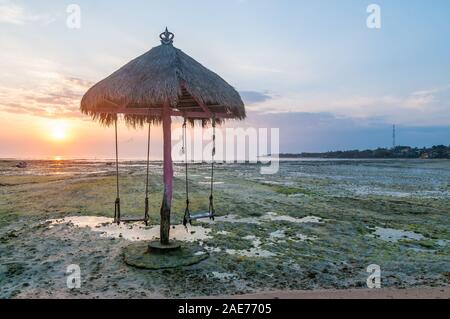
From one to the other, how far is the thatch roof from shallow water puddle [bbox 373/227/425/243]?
5.39 m

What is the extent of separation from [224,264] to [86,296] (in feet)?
9.19

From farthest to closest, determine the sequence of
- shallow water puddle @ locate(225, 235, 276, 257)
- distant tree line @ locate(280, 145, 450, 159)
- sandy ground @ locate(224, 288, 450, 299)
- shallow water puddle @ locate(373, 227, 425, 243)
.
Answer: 1. distant tree line @ locate(280, 145, 450, 159)
2. shallow water puddle @ locate(373, 227, 425, 243)
3. shallow water puddle @ locate(225, 235, 276, 257)
4. sandy ground @ locate(224, 288, 450, 299)

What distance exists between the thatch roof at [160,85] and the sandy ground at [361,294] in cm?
394

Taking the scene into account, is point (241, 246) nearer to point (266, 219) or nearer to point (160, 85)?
point (266, 219)

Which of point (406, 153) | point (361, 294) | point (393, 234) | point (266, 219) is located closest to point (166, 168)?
point (361, 294)

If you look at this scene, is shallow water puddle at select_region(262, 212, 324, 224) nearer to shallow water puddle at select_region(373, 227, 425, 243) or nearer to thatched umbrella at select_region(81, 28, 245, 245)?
shallow water puddle at select_region(373, 227, 425, 243)

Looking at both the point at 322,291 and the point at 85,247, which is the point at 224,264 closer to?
the point at 322,291

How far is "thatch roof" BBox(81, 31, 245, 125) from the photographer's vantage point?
7.23 metres

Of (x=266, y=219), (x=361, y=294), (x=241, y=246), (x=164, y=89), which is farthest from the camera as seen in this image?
(x=266, y=219)

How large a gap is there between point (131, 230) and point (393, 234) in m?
7.58

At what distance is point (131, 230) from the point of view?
10695 millimetres

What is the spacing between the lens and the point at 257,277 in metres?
6.89

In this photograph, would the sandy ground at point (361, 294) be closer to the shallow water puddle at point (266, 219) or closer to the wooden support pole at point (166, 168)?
the wooden support pole at point (166, 168)

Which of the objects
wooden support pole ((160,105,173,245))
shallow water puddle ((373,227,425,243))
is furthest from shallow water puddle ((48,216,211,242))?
shallow water puddle ((373,227,425,243))
